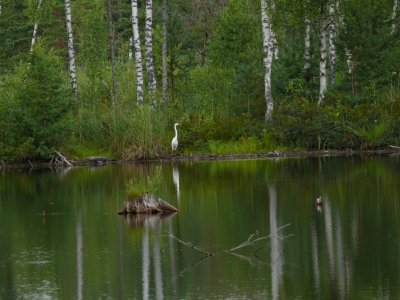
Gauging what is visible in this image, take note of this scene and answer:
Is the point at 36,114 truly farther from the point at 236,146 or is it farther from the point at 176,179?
the point at 176,179

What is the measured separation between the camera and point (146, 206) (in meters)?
24.3

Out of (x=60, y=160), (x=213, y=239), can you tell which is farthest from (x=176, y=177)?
(x=213, y=239)

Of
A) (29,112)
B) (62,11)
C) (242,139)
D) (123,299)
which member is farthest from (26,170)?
(62,11)

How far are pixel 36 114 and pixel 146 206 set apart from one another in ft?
63.0

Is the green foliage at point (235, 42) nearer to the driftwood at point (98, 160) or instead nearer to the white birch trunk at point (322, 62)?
the white birch trunk at point (322, 62)

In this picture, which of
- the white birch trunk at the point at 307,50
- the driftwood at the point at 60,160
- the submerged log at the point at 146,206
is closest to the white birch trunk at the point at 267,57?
the white birch trunk at the point at 307,50

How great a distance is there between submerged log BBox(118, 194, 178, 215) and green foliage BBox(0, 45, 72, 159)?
17.9m

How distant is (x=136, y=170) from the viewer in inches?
1433

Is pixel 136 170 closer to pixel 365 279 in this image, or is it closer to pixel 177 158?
pixel 177 158

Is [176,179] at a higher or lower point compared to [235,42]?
lower

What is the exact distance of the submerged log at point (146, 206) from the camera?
24.3 metres

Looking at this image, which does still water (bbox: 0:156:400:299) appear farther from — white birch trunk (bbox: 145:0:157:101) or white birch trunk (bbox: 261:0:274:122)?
white birch trunk (bbox: 145:0:157:101)

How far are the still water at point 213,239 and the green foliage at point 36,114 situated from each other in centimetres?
814

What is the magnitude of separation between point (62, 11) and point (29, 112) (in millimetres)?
31612
